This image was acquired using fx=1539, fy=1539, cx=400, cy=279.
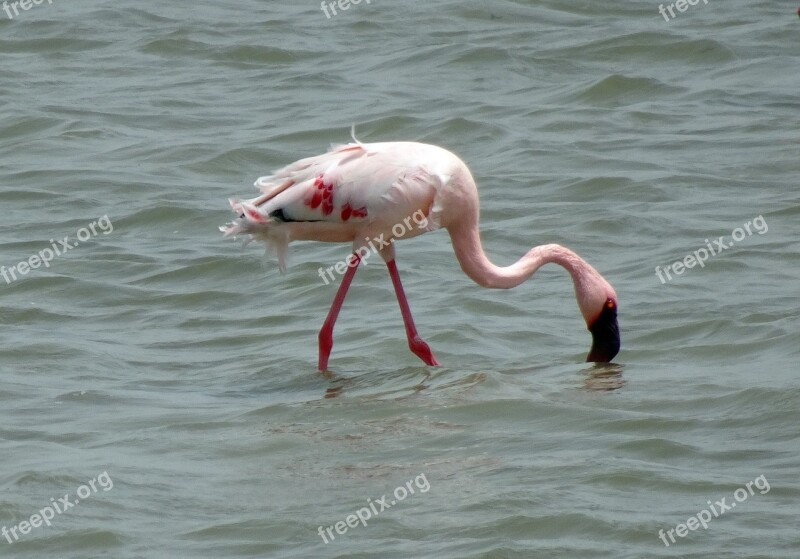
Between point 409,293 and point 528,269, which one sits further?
point 409,293

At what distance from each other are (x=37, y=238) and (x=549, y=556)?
25.3 feet

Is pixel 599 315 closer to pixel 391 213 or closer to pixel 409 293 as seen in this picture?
pixel 391 213

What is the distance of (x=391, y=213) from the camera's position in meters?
9.65

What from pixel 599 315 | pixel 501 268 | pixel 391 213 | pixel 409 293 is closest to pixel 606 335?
pixel 599 315

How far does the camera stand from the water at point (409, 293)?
279 inches

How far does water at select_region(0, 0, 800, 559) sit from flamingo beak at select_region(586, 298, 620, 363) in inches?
6.7

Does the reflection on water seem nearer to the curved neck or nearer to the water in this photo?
the water

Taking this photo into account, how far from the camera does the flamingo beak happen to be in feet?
31.9

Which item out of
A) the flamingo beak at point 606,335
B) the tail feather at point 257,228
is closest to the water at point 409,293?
→ the flamingo beak at point 606,335

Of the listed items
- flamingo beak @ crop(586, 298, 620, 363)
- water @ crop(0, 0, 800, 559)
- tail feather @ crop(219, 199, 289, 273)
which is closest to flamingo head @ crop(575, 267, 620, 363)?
flamingo beak @ crop(586, 298, 620, 363)

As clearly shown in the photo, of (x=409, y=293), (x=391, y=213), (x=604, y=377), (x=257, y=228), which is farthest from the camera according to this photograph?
(x=409, y=293)

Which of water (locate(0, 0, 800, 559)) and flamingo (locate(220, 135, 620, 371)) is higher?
flamingo (locate(220, 135, 620, 371))

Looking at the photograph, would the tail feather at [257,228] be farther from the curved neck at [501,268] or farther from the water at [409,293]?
the curved neck at [501,268]

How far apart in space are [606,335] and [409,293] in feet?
8.21
